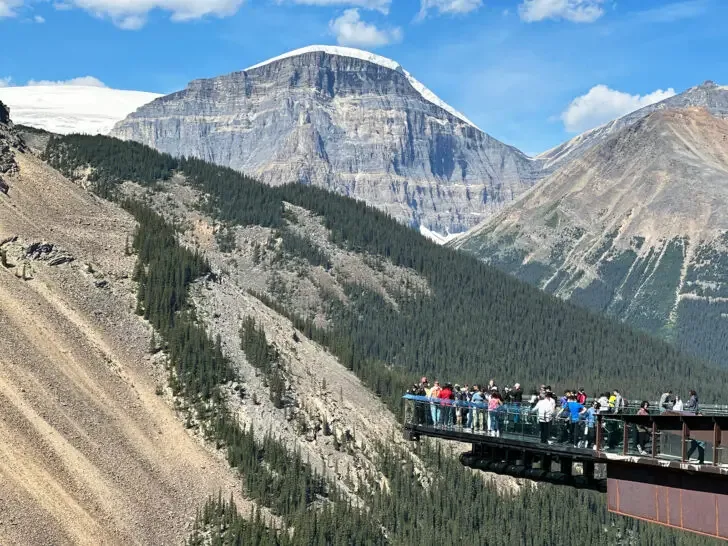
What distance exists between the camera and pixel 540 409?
55.3 metres

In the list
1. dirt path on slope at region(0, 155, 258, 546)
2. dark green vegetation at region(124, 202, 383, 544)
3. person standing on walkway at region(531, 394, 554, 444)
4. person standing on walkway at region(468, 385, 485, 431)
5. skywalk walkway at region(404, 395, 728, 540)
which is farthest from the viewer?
dark green vegetation at region(124, 202, 383, 544)

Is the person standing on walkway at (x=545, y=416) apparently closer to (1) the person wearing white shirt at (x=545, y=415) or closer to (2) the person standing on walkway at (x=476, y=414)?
(1) the person wearing white shirt at (x=545, y=415)

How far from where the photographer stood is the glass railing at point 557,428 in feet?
158

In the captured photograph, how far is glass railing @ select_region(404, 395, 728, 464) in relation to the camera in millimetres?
48219

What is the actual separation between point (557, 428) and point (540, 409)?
121cm

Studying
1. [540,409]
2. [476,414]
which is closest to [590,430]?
[540,409]

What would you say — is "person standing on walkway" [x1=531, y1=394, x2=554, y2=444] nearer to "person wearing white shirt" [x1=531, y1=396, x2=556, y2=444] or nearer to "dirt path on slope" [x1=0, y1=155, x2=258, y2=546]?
"person wearing white shirt" [x1=531, y1=396, x2=556, y2=444]

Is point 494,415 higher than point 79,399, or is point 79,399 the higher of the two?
point 494,415

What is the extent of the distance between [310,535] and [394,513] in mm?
20386

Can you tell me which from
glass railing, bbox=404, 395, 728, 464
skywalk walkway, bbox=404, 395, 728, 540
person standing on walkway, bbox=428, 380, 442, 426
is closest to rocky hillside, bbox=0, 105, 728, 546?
person standing on walkway, bbox=428, 380, 442, 426

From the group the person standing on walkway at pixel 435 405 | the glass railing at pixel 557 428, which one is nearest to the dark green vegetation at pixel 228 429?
the person standing on walkway at pixel 435 405

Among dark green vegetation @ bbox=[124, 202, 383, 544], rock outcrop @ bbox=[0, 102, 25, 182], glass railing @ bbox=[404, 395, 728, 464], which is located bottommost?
dark green vegetation @ bbox=[124, 202, 383, 544]

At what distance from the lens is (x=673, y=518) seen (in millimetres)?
47781

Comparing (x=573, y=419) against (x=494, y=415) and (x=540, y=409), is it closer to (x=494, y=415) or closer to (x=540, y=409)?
(x=540, y=409)
